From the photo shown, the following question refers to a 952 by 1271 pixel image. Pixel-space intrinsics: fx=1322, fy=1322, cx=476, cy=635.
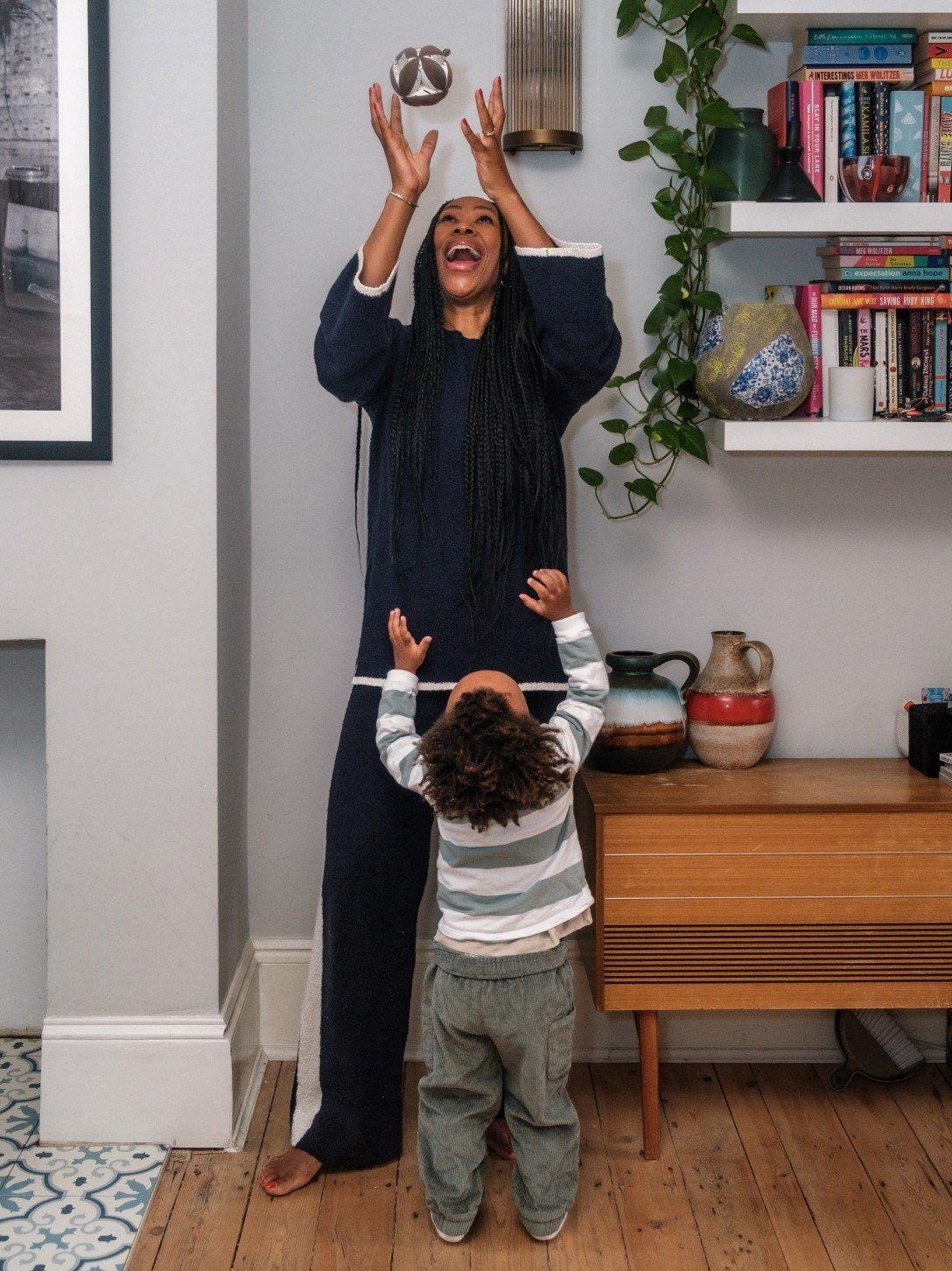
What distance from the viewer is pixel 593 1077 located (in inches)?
97.7

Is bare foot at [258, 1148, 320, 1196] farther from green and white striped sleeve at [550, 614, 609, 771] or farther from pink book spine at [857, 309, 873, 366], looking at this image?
pink book spine at [857, 309, 873, 366]

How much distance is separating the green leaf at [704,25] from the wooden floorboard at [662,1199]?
6.08 feet

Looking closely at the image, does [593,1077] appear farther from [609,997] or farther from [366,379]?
[366,379]

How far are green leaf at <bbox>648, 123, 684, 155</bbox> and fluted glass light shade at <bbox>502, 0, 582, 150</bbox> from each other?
17 centimetres

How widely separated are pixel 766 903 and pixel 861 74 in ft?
4.59

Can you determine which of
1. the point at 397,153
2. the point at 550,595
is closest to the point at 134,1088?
the point at 550,595

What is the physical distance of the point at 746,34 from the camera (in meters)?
2.19

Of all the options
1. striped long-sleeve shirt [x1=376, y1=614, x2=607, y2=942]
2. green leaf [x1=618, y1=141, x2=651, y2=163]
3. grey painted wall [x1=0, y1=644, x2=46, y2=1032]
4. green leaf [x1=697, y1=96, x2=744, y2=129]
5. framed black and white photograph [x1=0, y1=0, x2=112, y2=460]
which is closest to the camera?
striped long-sleeve shirt [x1=376, y1=614, x2=607, y2=942]

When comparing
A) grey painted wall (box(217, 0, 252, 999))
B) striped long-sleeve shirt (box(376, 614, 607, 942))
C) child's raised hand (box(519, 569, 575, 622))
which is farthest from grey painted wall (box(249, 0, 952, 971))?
striped long-sleeve shirt (box(376, 614, 607, 942))

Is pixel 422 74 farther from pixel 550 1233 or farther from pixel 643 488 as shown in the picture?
pixel 550 1233

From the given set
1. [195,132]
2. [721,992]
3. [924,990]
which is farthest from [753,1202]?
[195,132]

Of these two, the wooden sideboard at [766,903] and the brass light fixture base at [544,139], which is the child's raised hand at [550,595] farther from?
the brass light fixture base at [544,139]

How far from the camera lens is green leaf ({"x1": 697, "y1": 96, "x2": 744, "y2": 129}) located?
85.0 inches

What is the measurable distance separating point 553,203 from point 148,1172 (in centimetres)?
180
